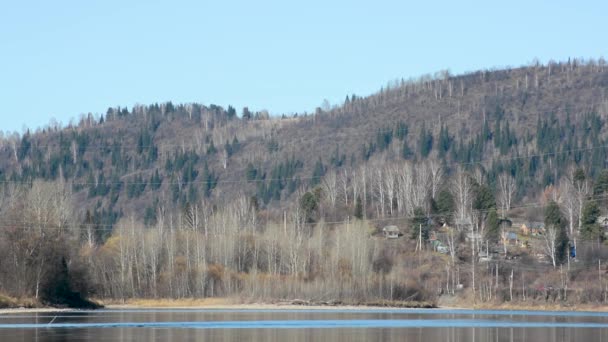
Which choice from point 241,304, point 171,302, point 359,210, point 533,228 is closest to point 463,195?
point 533,228

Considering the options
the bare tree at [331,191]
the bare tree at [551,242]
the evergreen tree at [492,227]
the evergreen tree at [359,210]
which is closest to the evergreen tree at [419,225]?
the evergreen tree at [492,227]

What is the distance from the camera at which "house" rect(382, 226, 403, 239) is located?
476 feet

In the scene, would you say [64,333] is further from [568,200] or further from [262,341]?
[568,200]

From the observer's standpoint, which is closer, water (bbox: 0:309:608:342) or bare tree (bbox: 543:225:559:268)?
water (bbox: 0:309:608:342)

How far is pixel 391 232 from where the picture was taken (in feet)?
481

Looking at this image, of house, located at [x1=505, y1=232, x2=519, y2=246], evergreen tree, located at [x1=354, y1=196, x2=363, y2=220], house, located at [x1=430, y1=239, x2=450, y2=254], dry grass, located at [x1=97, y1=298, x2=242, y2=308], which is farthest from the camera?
evergreen tree, located at [x1=354, y1=196, x2=363, y2=220]

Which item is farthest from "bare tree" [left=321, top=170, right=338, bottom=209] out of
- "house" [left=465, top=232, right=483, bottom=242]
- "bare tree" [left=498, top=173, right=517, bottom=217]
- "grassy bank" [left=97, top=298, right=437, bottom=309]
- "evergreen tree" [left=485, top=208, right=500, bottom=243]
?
"grassy bank" [left=97, top=298, right=437, bottom=309]

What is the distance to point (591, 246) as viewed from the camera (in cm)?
13000

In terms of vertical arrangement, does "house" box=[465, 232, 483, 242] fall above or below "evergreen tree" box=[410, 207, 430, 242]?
below

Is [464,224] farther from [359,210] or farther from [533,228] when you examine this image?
[359,210]

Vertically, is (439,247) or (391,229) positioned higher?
(391,229)

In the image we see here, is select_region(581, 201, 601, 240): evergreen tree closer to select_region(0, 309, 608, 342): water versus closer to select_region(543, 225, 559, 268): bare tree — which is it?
select_region(543, 225, 559, 268): bare tree

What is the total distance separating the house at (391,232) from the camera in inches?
5709

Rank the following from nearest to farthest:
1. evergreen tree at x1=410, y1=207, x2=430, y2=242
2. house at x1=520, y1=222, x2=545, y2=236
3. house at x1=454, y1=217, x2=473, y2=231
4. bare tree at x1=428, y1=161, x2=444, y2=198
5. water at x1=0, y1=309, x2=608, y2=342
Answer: water at x1=0, y1=309, x2=608, y2=342 < evergreen tree at x1=410, y1=207, x2=430, y2=242 < house at x1=454, y1=217, x2=473, y2=231 < house at x1=520, y1=222, x2=545, y2=236 < bare tree at x1=428, y1=161, x2=444, y2=198
